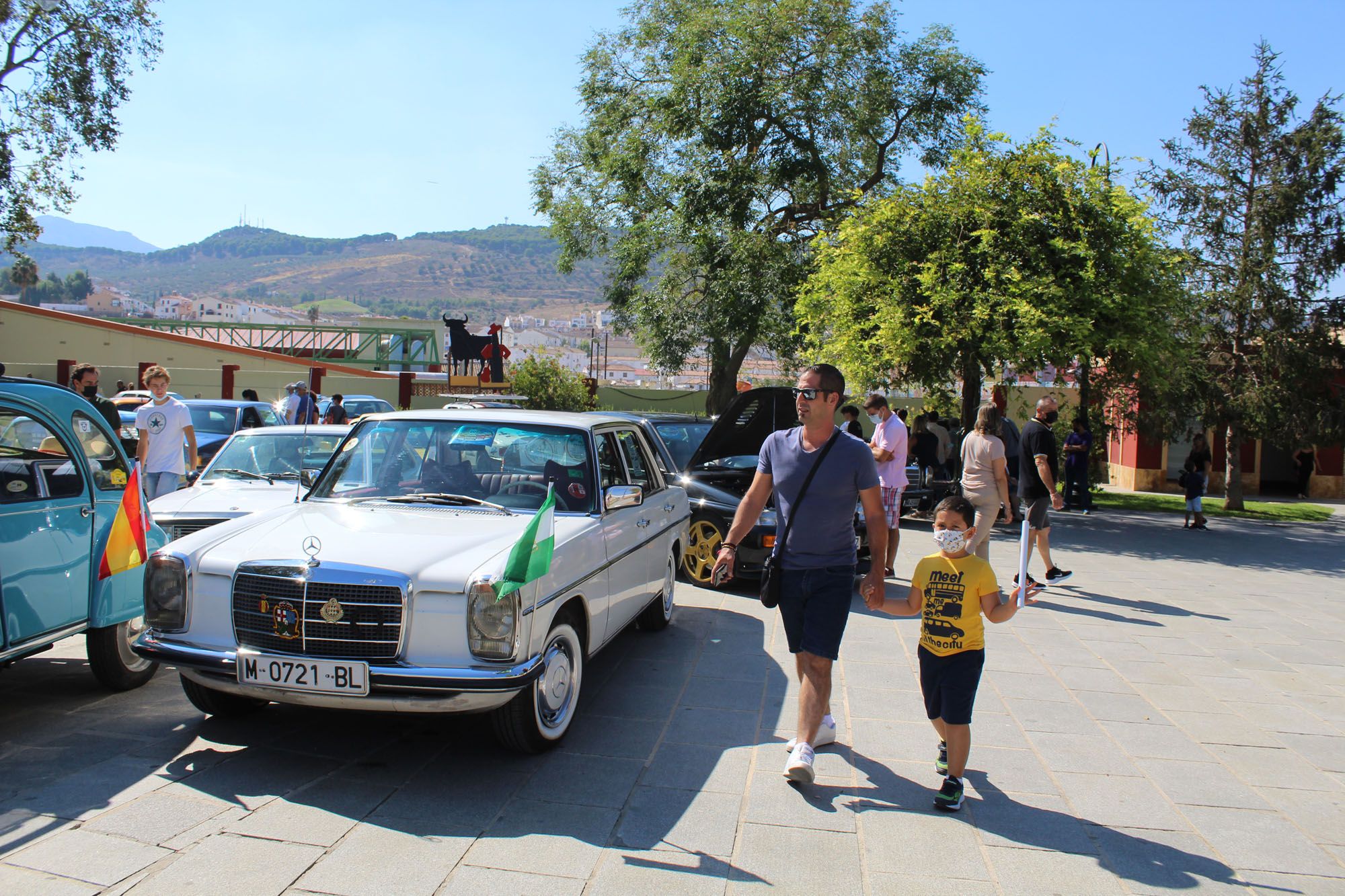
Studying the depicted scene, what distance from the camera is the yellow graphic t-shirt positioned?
412 cm

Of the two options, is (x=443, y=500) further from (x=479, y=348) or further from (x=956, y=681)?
(x=479, y=348)

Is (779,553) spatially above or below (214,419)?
below

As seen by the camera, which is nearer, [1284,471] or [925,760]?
[925,760]

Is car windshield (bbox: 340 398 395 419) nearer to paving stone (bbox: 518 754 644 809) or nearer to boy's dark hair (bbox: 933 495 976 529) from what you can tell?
paving stone (bbox: 518 754 644 809)

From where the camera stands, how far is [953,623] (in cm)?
413

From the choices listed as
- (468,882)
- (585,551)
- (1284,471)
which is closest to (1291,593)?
(585,551)

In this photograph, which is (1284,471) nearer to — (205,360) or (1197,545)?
(1197,545)

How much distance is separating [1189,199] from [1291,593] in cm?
1247

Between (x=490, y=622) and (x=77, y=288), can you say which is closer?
(x=490, y=622)

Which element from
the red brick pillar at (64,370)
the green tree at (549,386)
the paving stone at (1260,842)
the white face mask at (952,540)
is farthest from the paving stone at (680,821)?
the red brick pillar at (64,370)

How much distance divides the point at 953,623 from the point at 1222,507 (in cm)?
2047

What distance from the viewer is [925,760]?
187 inches

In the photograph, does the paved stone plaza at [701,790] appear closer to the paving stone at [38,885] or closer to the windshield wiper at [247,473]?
the paving stone at [38,885]

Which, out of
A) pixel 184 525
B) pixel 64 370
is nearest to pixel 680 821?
pixel 184 525
